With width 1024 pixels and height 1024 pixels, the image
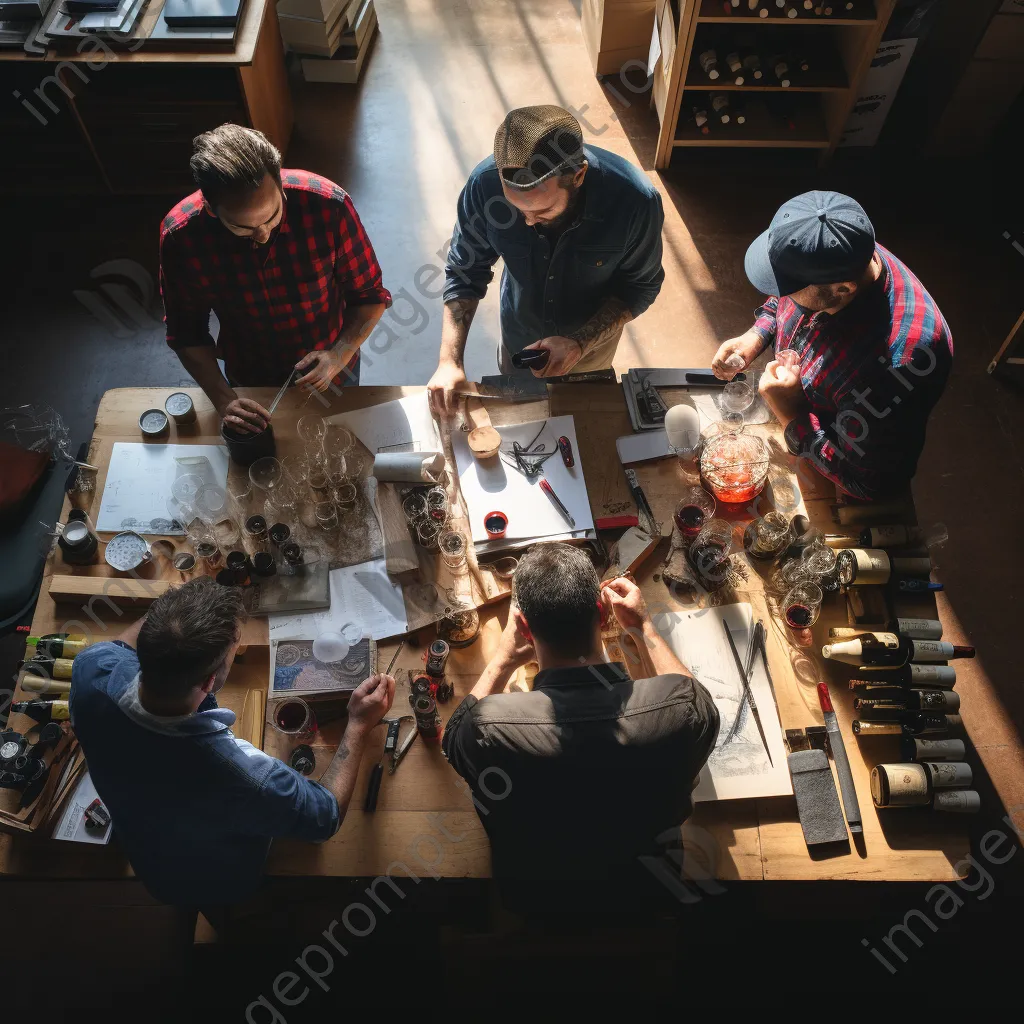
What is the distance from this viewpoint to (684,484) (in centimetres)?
254

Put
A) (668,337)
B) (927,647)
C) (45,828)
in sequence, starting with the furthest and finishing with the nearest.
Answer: (668,337) → (927,647) → (45,828)

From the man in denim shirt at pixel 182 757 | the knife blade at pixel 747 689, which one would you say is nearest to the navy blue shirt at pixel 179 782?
the man in denim shirt at pixel 182 757

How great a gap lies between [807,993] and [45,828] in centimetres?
253

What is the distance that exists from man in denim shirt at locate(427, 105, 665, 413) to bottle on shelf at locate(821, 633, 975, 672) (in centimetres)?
122

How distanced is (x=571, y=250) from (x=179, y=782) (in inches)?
75.9

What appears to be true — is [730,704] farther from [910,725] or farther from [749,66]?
[749,66]

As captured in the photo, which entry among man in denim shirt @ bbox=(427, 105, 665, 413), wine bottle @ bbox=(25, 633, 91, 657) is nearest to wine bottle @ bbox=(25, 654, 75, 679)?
wine bottle @ bbox=(25, 633, 91, 657)

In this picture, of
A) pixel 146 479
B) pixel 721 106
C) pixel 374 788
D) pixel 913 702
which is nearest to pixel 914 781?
pixel 913 702

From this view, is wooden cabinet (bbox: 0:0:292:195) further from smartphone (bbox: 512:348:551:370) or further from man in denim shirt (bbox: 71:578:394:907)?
man in denim shirt (bbox: 71:578:394:907)

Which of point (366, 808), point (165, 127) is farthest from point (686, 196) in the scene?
point (366, 808)

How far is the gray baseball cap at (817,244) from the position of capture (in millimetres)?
2277

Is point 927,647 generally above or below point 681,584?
below

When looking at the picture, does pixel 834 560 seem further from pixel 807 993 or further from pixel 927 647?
pixel 807 993

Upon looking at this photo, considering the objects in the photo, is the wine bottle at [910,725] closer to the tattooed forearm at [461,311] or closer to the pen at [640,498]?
the pen at [640,498]
